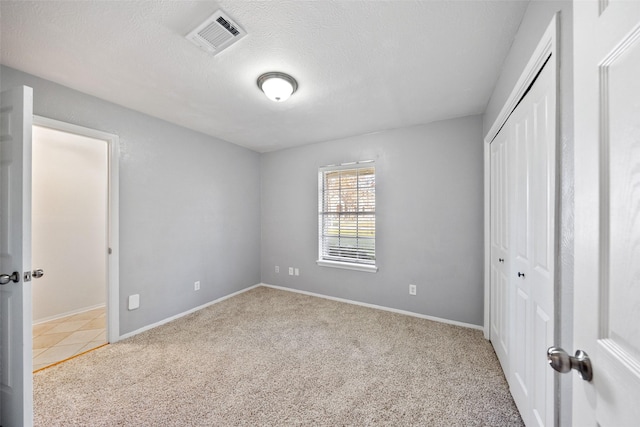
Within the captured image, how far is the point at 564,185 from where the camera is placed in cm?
99

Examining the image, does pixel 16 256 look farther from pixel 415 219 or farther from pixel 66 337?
pixel 415 219

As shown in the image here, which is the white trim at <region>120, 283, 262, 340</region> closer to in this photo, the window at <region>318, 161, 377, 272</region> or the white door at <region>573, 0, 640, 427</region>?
the window at <region>318, 161, 377, 272</region>

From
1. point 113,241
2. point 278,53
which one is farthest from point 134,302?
point 278,53

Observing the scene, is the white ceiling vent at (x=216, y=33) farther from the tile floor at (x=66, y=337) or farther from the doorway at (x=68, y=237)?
the tile floor at (x=66, y=337)

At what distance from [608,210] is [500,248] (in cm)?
188

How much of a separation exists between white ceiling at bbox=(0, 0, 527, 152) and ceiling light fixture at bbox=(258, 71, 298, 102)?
0.07 metres

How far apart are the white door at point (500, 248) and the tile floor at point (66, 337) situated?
3720 mm

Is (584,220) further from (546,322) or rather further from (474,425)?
(474,425)

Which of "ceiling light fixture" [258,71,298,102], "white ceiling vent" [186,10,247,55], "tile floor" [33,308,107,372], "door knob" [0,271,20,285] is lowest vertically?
"tile floor" [33,308,107,372]

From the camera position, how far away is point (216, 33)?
1524mm

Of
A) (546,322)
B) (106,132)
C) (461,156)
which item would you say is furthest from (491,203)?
(106,132)

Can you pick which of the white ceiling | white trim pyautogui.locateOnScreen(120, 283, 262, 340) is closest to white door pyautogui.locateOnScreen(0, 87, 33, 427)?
the white ceiling

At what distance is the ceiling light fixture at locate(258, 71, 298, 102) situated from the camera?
196 cm

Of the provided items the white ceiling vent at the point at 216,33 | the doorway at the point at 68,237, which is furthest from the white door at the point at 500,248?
the doorway at the point at 68,237
